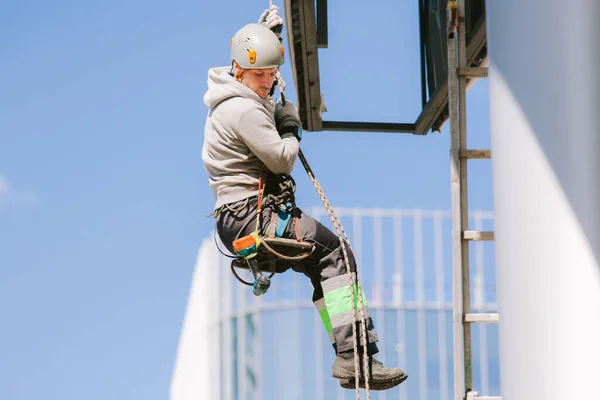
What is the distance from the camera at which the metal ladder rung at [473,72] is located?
7.34m

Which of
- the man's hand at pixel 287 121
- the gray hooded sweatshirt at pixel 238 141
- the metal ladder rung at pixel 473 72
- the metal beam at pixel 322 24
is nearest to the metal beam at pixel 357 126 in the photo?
the metal beam at pixel 322 24

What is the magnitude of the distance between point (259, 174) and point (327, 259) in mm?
617

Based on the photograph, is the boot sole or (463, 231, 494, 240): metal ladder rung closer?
(463, 231, 494, 240): metal ladder rung

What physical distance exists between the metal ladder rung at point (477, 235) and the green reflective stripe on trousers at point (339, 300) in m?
0.71

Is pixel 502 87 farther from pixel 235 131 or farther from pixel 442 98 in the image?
pixel 442 98

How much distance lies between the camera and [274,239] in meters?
6.96

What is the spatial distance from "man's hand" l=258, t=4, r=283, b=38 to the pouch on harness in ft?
3.30

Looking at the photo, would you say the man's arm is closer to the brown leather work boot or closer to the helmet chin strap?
the helmet chin strap

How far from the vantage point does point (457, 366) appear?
7004mm

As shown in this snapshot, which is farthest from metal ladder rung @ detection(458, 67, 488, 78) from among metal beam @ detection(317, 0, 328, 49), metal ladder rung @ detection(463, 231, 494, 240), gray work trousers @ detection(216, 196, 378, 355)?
metal beam @ detection(317, 0, 328, 49)

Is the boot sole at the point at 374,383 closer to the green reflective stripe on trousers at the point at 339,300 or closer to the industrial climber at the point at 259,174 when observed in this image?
the industrial climber at the point at 259,174

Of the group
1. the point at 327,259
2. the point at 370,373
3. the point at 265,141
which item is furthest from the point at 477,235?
the point at 265,141

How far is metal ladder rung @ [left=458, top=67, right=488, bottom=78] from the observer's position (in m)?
7.34

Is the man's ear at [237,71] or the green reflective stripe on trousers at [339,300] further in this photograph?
the man's ear at [237,71]
